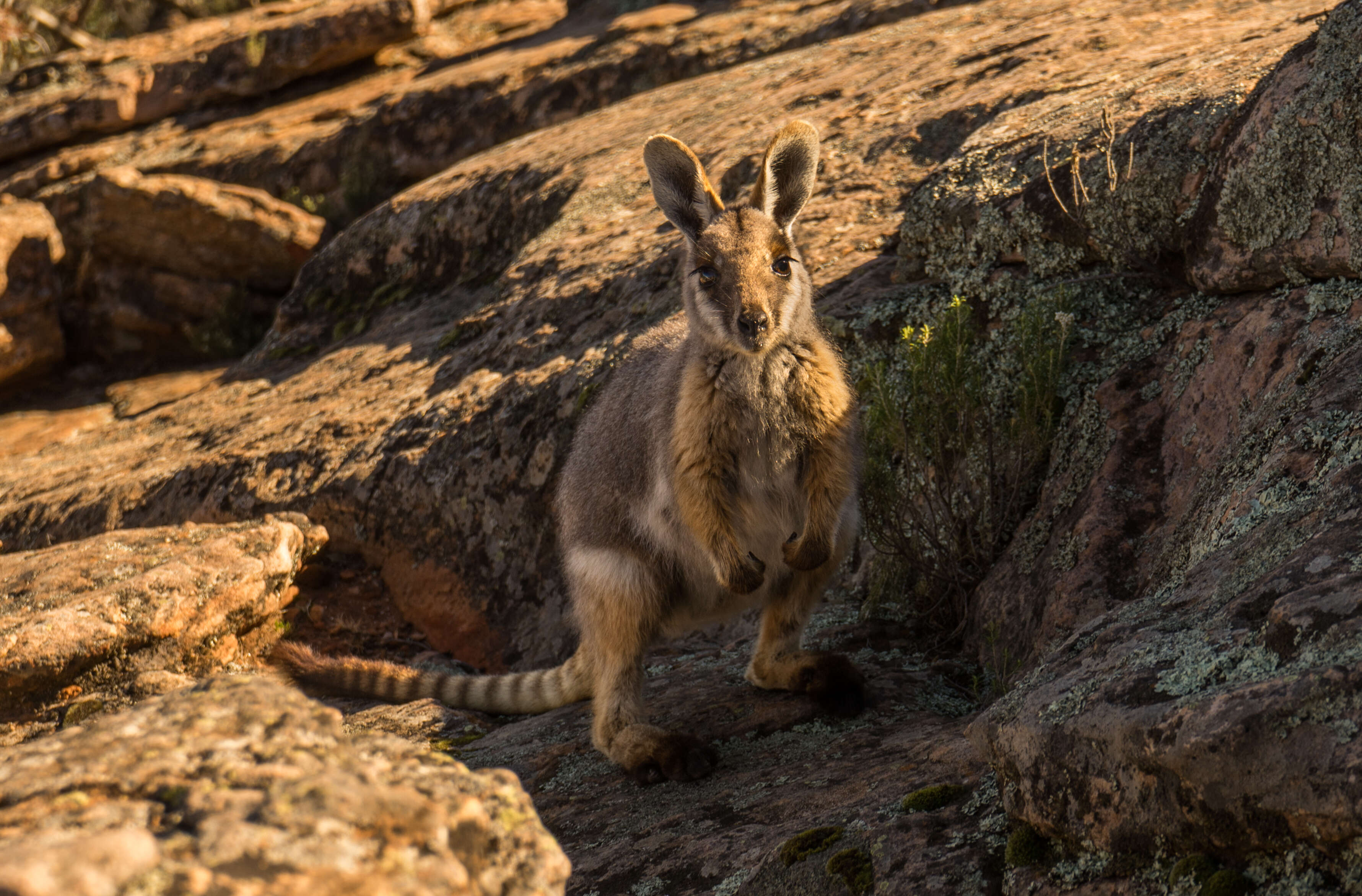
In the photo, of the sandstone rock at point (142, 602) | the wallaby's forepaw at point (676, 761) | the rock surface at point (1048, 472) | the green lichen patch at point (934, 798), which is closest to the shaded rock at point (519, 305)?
the rock surface at point (1048, 472)

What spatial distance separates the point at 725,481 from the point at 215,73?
15870 mm

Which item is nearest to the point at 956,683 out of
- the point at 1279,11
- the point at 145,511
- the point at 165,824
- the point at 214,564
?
the point at 165,824

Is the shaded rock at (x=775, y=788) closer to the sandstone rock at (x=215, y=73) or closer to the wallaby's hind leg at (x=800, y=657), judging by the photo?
the wallaby's hind leg at (x=800, y=657)

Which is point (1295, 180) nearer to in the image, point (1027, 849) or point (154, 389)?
point (1027, 849)

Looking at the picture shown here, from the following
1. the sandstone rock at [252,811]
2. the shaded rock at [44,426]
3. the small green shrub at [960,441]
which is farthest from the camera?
the shaded rock at [44,426]

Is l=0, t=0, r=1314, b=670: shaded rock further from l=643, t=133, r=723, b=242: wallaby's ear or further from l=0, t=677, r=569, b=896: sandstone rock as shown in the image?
l=0, t=677, r=569, b=896: sandstone rock

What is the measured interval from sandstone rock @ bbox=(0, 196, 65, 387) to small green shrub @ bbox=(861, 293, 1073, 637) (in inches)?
480

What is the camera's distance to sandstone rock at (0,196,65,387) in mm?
13039

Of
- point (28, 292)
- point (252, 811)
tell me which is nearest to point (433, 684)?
point (252, 811)

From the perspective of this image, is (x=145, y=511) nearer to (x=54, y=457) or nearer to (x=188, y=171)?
(x=54, y=457)

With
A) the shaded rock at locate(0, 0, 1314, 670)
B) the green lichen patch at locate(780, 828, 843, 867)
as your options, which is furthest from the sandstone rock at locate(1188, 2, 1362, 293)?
the green lichen patch at locate(780, 828, 843, 867)

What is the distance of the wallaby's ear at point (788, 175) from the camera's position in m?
4.56

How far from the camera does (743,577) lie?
4441 mm

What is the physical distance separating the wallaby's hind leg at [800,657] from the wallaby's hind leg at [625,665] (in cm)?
50
